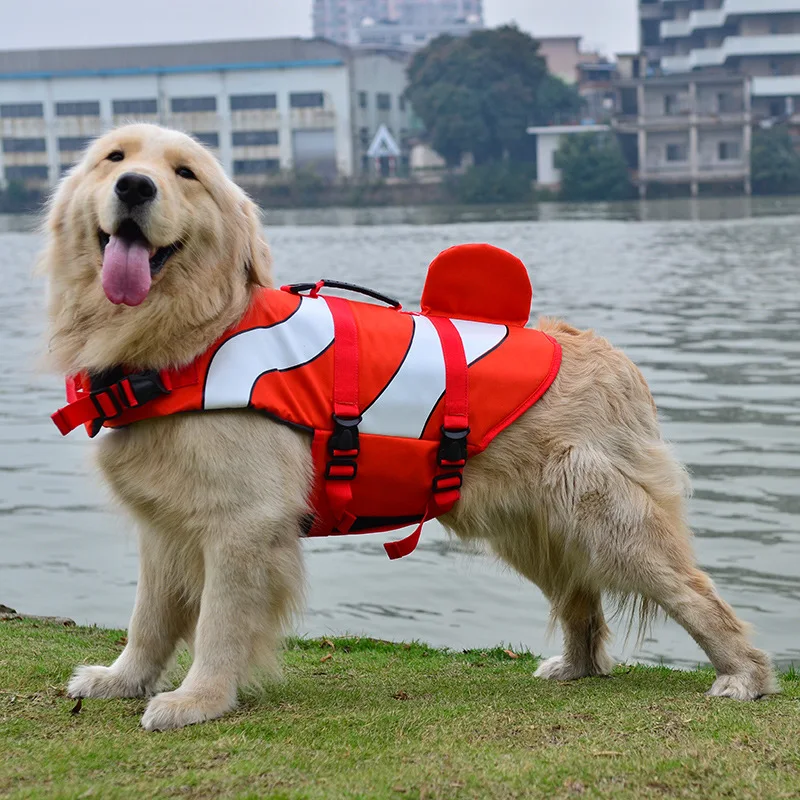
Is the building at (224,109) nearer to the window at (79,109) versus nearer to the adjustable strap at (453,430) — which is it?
the window at (79,109)

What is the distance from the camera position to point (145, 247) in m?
4.38

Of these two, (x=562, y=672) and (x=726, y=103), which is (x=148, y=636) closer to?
(x=562, y=672)

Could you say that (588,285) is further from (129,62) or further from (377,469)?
(129,62)

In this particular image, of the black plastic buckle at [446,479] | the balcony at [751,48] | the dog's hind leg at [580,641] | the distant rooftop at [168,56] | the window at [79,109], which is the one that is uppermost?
the distant rooftop at [168,56]

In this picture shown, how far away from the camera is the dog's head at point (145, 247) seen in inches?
171

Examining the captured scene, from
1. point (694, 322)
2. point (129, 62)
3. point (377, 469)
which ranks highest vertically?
point (129, 62)

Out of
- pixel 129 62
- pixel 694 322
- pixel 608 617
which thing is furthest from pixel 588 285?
pixel 129 62

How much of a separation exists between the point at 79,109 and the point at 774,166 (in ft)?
191

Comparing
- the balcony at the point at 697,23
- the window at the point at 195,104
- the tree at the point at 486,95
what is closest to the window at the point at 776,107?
the balcony at the point at 697,23

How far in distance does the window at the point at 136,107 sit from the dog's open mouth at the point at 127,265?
107m

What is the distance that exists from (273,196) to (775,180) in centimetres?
3793

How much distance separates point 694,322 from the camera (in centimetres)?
2233

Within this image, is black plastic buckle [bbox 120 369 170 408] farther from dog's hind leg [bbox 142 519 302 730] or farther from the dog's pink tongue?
dog's hind leg [bbox 142 519 302 730]

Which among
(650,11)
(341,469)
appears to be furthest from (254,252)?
(650,11)
